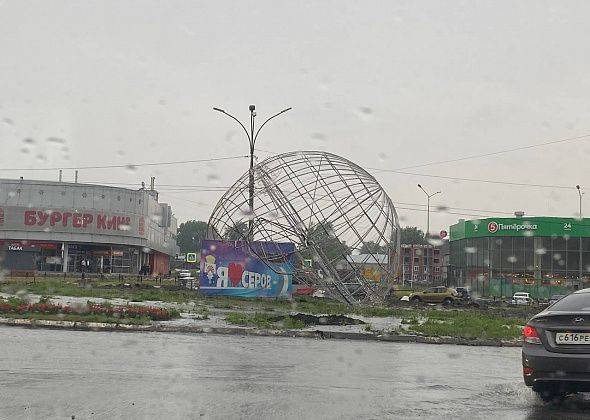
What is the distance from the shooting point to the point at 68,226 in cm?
7156

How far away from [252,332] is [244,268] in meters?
16.0

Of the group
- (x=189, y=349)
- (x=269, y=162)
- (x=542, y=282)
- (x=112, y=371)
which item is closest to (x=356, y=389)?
(x=112, y=371)

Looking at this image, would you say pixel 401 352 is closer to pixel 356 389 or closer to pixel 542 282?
pixel 356 389

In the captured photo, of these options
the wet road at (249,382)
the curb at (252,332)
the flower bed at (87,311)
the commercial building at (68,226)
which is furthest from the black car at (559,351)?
the commercial building at (68,226)

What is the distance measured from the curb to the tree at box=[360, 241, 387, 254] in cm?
1238

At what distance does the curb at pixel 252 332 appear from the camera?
1728 cm

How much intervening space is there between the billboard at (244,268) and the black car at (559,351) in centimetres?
2484

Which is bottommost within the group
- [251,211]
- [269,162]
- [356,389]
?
[356,389]

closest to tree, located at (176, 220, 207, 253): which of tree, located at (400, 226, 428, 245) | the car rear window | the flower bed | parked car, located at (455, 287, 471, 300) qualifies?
tree, located at (400, 226, 428, 245)

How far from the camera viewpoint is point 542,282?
2830 inches

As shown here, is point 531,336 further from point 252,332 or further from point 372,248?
point 372,248

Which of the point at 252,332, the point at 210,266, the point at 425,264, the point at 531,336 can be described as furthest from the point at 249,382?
the point at 425,264

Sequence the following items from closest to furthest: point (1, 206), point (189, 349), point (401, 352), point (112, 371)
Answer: point (112, 371) < point (189, 349) < point (401, 352) < point (1, 206)

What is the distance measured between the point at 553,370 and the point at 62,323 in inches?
503
